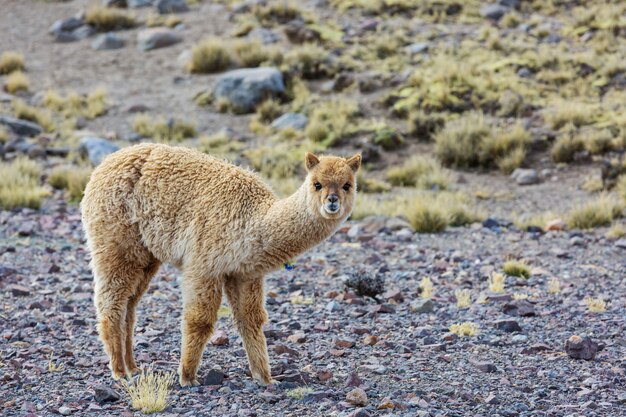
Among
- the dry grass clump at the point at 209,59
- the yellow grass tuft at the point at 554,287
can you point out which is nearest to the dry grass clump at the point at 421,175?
the yellow grass tuft at the point at 554,287

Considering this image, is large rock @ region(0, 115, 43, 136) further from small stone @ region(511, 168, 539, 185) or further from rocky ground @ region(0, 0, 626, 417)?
small stone @ region(511, 168, 539, 185)

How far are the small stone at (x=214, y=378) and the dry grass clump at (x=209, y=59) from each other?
17867 mm

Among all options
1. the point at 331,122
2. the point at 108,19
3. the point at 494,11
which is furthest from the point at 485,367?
the point at 108,19

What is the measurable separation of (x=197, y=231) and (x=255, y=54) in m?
17.5

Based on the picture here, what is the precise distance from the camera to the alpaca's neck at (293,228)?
6.40 meters

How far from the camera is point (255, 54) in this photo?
923 inches

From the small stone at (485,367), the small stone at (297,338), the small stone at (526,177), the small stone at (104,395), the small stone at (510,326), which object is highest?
the small stone at (104,395)

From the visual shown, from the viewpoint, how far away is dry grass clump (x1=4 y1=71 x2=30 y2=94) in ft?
73.8

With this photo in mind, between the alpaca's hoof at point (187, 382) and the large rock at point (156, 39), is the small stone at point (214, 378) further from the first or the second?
the large rock at point (156, 39)

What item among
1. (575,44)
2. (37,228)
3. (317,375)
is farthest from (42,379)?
(575,44)

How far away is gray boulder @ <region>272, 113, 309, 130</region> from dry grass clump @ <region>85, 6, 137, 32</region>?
9581 mm

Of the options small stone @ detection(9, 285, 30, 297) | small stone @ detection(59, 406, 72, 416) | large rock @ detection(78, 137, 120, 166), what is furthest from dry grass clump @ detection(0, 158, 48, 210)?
small stone @ detection(59, 406, 72, 416)

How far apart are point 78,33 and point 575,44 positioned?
15.8 meters

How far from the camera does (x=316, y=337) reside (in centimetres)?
805
